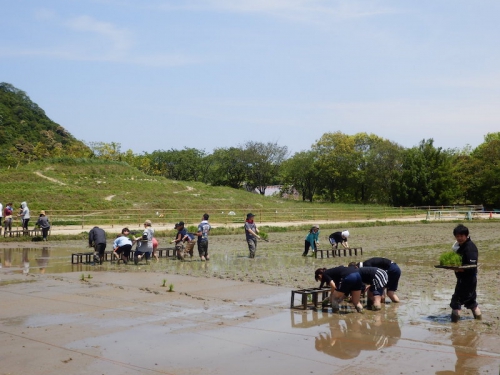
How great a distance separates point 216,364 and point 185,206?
43.1 m

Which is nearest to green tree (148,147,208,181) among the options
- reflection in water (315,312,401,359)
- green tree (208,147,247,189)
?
green tree (208,147,247,189)

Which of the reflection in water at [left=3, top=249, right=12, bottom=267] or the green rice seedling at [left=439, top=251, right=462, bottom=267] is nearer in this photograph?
the green rice seedling at [left=439, top=251, right=462, bottom=267]

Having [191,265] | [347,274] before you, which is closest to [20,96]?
[191,265]

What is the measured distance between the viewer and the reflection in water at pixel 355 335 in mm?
7727

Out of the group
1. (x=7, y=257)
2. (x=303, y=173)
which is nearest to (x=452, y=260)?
(x=7, y=257)

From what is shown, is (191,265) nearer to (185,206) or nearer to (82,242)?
(82,242)

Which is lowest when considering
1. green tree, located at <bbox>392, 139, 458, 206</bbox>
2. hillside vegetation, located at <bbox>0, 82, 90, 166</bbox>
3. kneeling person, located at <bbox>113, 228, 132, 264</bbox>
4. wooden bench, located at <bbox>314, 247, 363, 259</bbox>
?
wooden bench, located at <bbox>314, 247, 363, 259</bbox>

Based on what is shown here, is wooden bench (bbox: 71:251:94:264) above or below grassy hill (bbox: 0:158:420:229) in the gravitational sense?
below

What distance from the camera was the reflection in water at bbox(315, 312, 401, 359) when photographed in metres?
7.73

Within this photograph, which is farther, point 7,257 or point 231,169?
point 231,169

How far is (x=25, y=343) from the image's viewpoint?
26.0ft

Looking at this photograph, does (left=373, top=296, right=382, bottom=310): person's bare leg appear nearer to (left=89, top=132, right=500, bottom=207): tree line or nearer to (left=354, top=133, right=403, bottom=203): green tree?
(left=89, top=132, right=500, bottom=207): tree line

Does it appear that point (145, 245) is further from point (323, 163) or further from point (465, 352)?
point (323, 163)

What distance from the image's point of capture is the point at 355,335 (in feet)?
27.9
